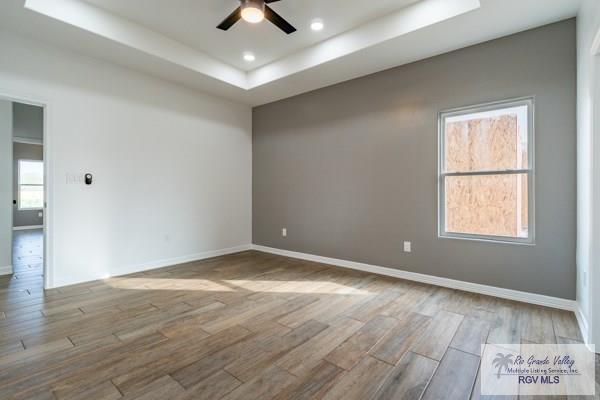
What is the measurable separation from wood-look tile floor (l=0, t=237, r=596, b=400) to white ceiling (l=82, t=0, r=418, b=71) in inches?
124

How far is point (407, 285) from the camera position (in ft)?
11.8

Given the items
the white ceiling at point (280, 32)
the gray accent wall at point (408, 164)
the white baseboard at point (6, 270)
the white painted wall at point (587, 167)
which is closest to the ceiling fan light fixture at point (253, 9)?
the white ceiling at point (280, 32)

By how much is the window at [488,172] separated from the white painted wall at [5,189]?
583 centimetres

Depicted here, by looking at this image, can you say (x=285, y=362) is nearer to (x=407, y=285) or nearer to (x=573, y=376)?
(x=573, y=376)

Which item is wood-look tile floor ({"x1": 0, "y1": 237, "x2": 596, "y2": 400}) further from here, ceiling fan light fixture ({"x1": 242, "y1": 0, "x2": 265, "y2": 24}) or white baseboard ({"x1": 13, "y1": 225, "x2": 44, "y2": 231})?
white baseboard ({"x1": 13, "y1": 225, "x2": 44, "y2": 231})

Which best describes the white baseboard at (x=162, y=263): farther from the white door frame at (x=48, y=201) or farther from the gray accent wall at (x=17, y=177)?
the gray accent wall at (x=17, y=177)

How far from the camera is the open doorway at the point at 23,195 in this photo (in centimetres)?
399

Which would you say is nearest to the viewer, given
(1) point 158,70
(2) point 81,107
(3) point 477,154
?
(3) point 477,154

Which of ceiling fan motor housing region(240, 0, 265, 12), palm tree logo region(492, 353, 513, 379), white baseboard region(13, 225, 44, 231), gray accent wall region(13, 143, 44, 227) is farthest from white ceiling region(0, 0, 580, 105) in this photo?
white baseboard region(13, 225, 44, 231)

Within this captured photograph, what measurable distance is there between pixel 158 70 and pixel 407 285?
14.5 feet

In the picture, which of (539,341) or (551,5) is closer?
(539,341)

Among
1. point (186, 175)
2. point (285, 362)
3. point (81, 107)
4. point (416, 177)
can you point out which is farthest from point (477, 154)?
point (81, 107)

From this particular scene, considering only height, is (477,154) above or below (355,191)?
above

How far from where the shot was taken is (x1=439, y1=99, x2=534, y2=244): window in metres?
3.12
